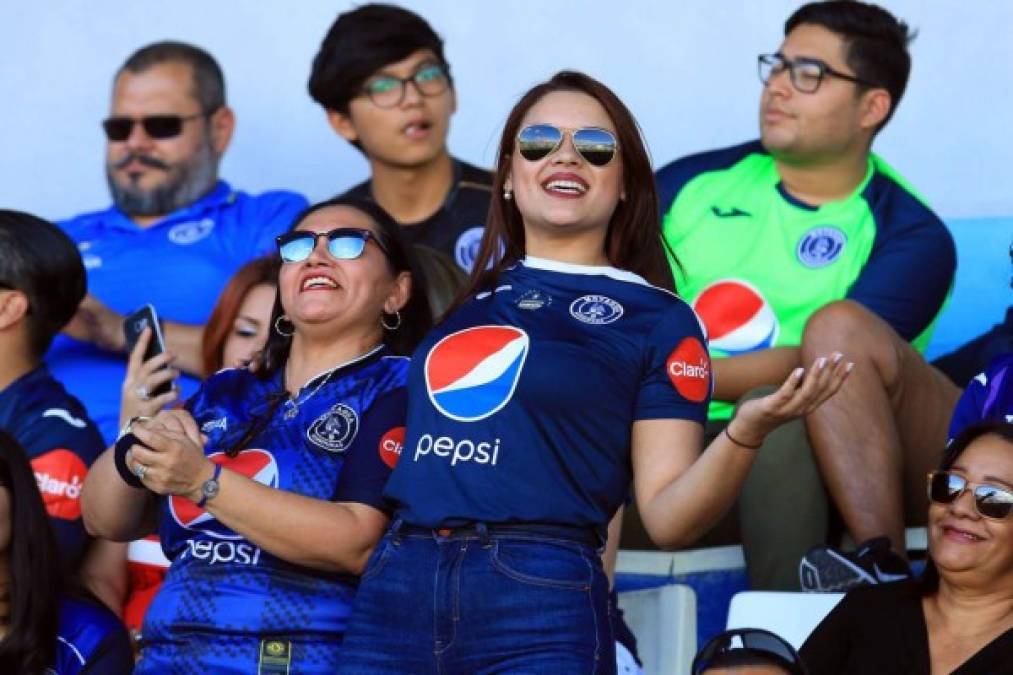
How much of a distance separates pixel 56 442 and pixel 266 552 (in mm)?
1186

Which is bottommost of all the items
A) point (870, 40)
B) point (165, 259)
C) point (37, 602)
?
point (37, 602)

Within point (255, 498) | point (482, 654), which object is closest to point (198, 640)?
point (255, 498)

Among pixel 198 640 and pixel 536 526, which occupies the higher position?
pixel 536 526

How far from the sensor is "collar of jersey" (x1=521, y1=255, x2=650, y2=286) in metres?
3.41

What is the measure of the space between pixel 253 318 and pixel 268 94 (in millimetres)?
1946

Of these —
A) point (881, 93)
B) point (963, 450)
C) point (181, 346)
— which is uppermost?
point (881, 93)

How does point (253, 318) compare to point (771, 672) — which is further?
point (253, 318)

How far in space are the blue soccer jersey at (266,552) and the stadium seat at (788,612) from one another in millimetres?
818

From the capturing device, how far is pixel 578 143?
347cm

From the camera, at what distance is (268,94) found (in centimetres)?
647

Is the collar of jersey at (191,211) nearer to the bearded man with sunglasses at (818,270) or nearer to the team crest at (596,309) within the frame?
the bearded man with sunglasses at (818,270)

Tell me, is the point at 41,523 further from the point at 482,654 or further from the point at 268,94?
the point at 268,94

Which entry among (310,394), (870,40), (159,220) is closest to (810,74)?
(870,40)

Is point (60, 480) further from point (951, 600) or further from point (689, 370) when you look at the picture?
point (951, 600)
